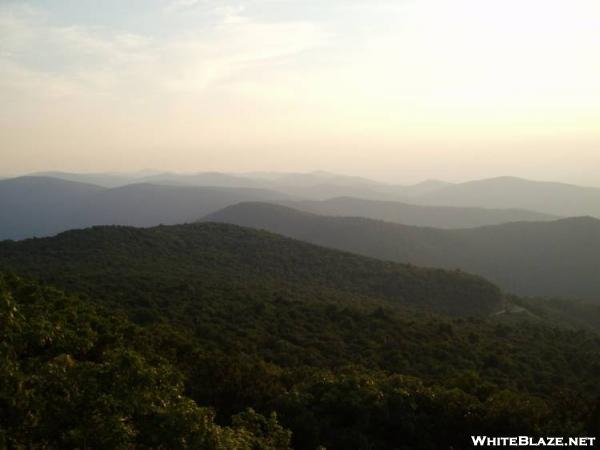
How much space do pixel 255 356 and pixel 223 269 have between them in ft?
80.4

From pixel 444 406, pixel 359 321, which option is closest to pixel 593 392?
pixel 359 321

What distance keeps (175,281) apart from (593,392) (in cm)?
2473

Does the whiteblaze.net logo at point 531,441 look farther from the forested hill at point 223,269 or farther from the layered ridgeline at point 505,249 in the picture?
the layered ridgeline at point 505,249

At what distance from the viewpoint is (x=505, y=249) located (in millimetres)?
92500

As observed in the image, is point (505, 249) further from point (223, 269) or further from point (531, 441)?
point (531, 441)

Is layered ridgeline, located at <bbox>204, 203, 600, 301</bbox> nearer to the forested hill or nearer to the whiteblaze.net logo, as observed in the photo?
the forested hill

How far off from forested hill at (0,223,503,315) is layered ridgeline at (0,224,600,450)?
0.77 ft

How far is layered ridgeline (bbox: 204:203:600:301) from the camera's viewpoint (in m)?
79.8

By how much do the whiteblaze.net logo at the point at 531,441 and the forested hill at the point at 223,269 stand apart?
68.6 ft

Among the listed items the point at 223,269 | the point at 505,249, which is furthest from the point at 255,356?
the point at 505,249

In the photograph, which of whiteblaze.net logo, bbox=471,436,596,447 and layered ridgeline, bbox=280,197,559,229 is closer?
whiteblaze.net logo, bbox=471,436,596,447

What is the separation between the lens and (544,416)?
11828 millimetres

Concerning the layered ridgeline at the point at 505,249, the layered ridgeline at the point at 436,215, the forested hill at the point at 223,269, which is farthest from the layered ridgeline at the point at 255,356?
the layered ridgeline at the point at 436,215

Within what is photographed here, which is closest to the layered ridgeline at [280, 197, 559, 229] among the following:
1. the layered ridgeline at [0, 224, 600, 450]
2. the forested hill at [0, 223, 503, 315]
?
the forested hill at [0, 223, 503, 315]
